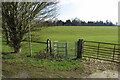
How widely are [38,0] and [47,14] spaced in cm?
115

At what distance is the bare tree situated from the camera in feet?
28.9

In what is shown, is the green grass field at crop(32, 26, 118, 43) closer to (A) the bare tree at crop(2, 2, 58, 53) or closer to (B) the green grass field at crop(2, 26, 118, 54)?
(B) the green grass field at crop(2, 26, 118, 54)

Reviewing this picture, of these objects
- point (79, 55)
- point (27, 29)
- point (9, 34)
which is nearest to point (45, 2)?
point (27, 29)

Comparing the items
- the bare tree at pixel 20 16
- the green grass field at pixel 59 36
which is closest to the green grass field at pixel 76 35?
the green grass field at pixel 59 36


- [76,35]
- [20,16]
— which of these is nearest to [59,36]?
[76,35]

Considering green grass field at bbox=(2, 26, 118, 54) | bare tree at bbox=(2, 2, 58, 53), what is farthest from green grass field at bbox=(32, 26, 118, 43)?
bare tree at bbox=(2, 2, 58, 53)

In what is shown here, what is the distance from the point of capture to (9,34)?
367 inches

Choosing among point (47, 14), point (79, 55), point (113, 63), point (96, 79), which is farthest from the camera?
point (47, 14)

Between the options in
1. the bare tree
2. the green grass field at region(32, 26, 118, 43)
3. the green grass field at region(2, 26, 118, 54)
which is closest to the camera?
the bare tree

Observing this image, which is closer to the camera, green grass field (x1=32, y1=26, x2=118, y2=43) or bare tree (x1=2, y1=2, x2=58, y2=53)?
bare tree (x1=2, y1=2, x2=58, y2=53)

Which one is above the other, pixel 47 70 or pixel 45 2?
pixel 45 2

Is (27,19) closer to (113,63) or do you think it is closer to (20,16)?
(20,16)

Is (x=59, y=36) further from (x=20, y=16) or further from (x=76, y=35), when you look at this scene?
(x=20, y=16)

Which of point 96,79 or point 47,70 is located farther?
point 47,70
